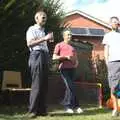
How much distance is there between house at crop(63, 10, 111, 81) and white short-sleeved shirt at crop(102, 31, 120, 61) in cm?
494

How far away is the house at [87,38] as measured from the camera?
50.9 ft

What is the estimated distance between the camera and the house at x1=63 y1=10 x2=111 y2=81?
50.9 feet

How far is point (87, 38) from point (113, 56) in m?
28.0

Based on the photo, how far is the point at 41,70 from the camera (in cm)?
943

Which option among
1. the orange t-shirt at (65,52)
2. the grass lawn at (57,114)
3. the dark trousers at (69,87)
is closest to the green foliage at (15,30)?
the grass lawn at (57,114)

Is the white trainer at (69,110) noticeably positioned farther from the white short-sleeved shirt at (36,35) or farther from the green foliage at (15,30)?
the green foliage at (15,30)

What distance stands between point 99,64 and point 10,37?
4858 mm

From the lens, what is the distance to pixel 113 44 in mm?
10070

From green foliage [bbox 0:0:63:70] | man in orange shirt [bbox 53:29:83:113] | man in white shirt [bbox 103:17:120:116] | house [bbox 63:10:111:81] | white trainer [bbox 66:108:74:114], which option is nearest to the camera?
man in white shirt [bbox 103:17:120:116]

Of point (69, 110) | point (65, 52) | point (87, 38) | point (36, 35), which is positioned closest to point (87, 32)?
point (87, 38)

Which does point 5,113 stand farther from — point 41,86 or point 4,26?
point 4,26

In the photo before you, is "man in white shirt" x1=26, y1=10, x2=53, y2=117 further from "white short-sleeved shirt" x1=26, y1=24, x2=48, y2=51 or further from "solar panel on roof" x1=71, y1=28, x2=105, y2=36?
"solar panel on roof" x1=71, y1=28, x2=105, y2=36

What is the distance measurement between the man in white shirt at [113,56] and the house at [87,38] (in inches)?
195

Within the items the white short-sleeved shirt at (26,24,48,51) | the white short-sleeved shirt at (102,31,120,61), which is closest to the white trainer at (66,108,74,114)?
the white short-sleeved shirt at (102,31,120,61)
